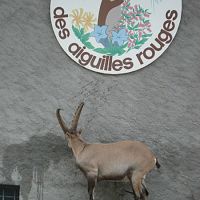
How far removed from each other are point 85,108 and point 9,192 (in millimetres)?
1670

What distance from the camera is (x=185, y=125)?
46.8ft

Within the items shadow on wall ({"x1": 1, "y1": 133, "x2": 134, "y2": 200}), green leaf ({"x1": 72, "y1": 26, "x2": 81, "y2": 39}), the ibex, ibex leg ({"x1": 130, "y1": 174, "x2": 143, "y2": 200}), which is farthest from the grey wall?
ibex leg ({"x1": 130, "y1": 174, "x2": 143, "y2": 200})

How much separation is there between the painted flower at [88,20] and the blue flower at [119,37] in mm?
363

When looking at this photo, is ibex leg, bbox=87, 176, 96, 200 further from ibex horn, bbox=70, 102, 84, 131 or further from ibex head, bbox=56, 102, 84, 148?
ibex horn, bbox=70, 102, 84, 131

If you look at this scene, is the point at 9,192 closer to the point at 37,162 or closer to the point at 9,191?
the point at 9,191

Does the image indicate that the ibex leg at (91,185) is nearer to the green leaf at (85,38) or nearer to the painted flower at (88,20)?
the green leaf at (85,38)

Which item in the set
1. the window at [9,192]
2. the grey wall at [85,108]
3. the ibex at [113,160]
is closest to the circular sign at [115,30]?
the grey wall at [85,108]

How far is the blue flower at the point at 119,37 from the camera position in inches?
Answer: 570

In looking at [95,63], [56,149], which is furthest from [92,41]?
[56,149]

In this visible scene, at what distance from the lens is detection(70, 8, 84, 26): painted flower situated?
47.5 feet

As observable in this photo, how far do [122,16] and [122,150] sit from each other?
227 cm

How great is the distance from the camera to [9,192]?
13992 mm

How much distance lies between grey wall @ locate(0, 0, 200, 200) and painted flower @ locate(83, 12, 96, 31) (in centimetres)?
53

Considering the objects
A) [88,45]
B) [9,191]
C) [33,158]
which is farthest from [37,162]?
[88,45]
